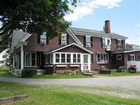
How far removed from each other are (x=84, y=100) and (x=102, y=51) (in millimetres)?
38505

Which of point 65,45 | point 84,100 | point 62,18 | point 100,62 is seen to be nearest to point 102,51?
point 100,62

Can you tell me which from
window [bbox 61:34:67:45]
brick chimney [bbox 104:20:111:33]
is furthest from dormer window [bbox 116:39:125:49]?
window [bbox 61:34:67:45]

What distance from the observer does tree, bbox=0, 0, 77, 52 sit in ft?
89.2

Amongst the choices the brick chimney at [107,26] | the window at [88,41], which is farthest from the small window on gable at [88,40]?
the brick chimney at [107,26]

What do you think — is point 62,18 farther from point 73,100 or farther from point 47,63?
point 73,100

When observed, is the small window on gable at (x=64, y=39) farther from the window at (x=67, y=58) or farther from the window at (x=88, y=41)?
the window at (x=88, y=41)

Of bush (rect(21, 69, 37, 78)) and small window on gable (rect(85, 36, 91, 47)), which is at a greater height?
small window on gable (rect(85, 36, 91, 47))

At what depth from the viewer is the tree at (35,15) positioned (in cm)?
2719

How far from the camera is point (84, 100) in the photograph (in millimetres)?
14578

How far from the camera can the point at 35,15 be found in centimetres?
2841

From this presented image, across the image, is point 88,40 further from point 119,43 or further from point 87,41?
point 119,43

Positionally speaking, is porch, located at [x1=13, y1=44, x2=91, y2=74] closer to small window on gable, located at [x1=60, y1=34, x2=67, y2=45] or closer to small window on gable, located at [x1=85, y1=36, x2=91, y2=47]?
small window on gable, located at [x1=60, y1=34, x2=67, y2=45]

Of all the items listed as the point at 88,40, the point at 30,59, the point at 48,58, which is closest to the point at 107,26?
the point at 88,40

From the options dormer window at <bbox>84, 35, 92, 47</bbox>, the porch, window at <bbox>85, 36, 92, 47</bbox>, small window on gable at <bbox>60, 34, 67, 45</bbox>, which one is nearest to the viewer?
the porch
